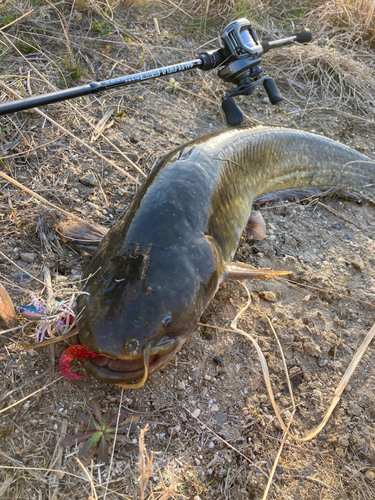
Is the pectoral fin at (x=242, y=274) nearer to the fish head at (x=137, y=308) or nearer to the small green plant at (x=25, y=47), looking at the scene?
the fish head at (x=137, y=308)

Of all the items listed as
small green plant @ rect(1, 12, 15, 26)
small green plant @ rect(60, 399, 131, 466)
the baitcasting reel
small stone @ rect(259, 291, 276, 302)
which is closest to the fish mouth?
small green plant @ rect(60, 399, 131, 466)

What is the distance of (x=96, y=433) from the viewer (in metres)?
1.72

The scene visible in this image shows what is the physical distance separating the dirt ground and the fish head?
0.72 feet

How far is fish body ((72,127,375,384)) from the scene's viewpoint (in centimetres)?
171

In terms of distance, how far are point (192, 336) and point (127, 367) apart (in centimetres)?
55

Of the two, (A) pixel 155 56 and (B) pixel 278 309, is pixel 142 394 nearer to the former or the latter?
(B) pixel 278 309

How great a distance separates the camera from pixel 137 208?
216 cm

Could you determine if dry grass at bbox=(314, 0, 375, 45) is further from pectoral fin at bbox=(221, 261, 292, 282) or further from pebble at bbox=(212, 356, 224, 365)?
pebble at bbox=(212, 356, 224, 365)

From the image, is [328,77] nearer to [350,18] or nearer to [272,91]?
[350,18]

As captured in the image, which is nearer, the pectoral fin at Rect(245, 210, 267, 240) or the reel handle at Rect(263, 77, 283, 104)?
the pectoral fin at Rect(245, 210, 267, 240)

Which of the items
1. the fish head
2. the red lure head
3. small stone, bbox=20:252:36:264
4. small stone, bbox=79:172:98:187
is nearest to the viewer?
the fish head

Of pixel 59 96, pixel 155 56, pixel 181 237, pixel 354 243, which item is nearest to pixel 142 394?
pixel 181 237

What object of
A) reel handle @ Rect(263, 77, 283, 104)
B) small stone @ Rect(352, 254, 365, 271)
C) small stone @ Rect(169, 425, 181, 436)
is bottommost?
small stone @ Rect(352, 254, 365, 271)

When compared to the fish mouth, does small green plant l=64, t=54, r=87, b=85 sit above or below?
above
